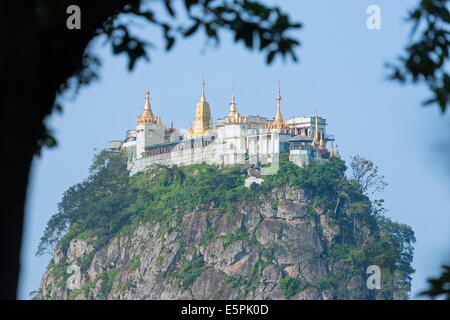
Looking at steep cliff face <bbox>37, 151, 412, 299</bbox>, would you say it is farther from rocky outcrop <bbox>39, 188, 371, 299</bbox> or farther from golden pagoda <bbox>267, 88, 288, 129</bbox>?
golden pagoda <bbox>267, 88, 288, 129</bbox>

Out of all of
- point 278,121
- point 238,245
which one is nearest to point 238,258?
point 238,245

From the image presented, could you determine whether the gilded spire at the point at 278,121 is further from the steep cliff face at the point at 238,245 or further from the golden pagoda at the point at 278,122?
the steep cliff face at the point at 238,245

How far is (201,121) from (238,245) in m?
8.33

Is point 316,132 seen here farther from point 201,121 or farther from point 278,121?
point 201,121

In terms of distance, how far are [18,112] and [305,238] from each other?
172 ft

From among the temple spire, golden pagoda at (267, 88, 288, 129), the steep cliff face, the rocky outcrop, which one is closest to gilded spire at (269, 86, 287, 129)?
golden pagoda at (267, 88, 288, 129)

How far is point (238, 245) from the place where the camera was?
56.7 meters

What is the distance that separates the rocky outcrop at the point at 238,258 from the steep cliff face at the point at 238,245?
0.14ft

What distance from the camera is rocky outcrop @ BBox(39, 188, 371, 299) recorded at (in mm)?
56062

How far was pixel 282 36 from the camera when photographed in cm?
518

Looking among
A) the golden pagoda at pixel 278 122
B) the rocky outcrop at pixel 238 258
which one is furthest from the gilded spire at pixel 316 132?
the rocky outcrop at pixel 238 258
